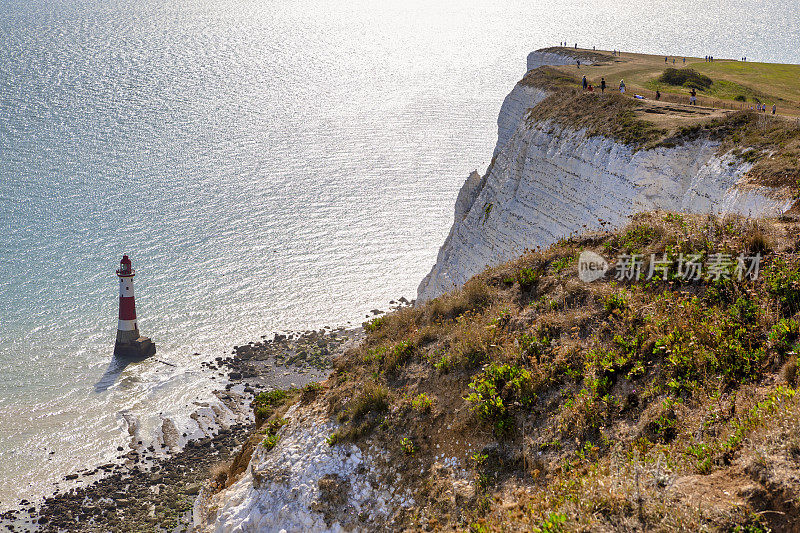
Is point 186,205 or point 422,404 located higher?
point 422,404

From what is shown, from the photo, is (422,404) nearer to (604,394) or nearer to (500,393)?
(500,393)

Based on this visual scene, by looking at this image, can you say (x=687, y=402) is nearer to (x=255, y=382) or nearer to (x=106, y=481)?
(x=106, y=481)

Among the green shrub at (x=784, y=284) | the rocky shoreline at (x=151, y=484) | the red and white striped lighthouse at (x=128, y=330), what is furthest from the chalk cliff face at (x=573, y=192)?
the red and white striped lighthouse at (x=128, y=330)

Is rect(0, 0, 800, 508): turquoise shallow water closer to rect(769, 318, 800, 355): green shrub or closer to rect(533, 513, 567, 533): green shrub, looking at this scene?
rect(533, 513, 567, 533): green shrub

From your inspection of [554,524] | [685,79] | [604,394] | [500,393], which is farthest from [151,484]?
[685,79]

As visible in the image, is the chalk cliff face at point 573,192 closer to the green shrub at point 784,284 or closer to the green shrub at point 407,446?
the green shrub at point 784,284

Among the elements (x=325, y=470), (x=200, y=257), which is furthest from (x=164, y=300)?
(x=325, y=470)
